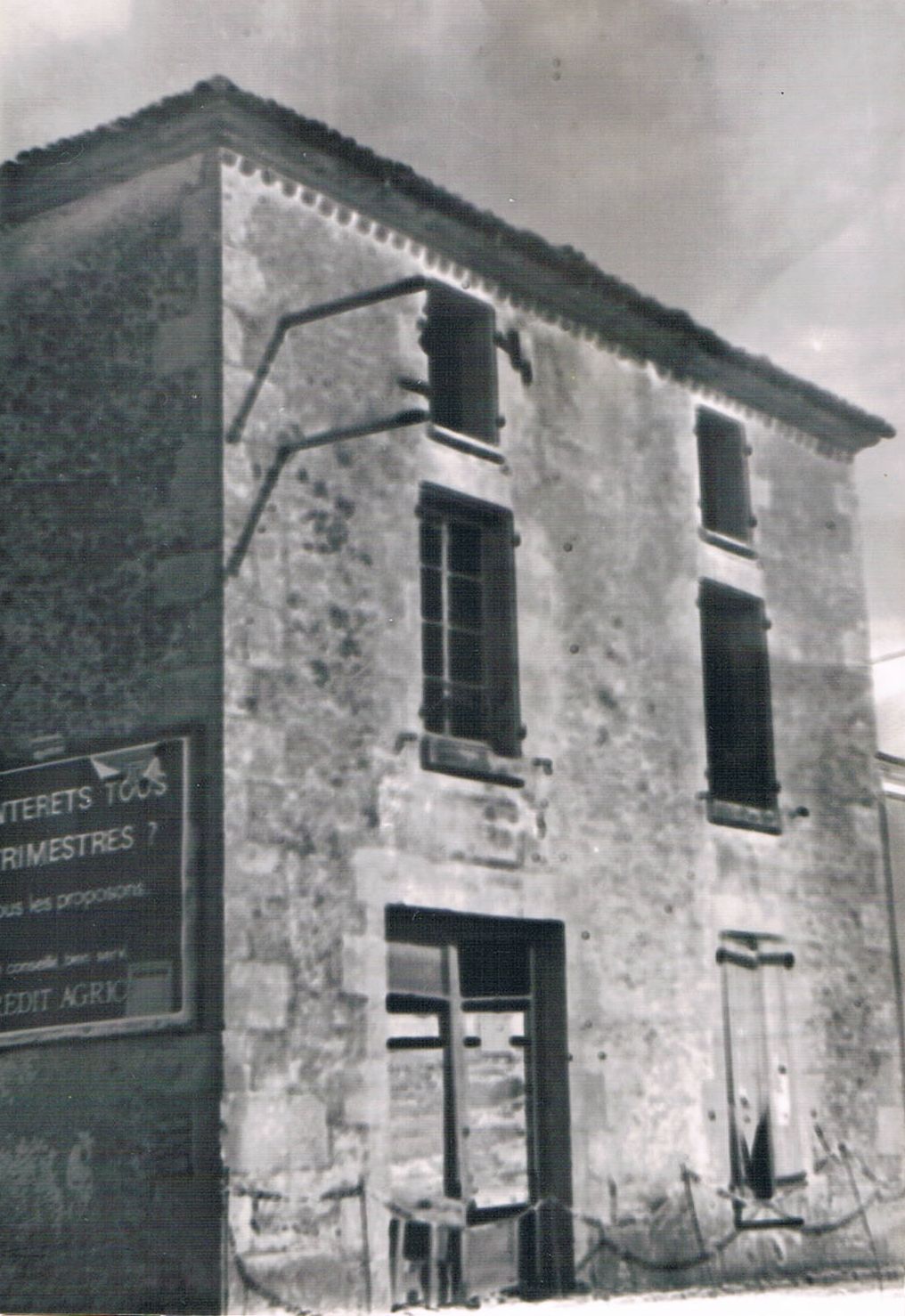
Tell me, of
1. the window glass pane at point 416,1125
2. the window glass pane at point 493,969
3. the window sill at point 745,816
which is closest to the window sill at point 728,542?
the window sill at point 745,816

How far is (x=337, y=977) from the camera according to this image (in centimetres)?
1105

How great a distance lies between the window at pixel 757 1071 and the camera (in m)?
14.2

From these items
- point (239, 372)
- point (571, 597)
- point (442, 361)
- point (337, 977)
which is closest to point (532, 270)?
point (442, 361)

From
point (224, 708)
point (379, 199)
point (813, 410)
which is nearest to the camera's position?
point (224, 708)

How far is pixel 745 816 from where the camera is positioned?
14953mm

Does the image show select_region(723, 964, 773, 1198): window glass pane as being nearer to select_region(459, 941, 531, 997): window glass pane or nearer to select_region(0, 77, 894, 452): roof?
select_region(459, 941, 531, 997): window glass pane

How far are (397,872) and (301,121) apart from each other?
447 centimetres

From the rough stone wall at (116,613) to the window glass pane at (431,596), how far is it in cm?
207

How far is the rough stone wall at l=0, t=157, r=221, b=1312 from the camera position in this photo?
1030 centimetres

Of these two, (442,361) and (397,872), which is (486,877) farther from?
(442,361)

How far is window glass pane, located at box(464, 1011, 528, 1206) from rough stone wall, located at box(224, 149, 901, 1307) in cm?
40

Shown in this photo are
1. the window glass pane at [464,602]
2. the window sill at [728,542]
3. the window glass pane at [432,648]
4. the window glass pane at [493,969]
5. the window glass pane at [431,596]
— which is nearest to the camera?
the window glass pane at [493,969]

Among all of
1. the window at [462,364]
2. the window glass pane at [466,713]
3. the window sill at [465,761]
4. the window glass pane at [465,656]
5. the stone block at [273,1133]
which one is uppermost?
the window at [462,364]

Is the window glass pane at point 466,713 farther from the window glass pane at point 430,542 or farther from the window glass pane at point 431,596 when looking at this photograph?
the window glass pane at point 430,542
